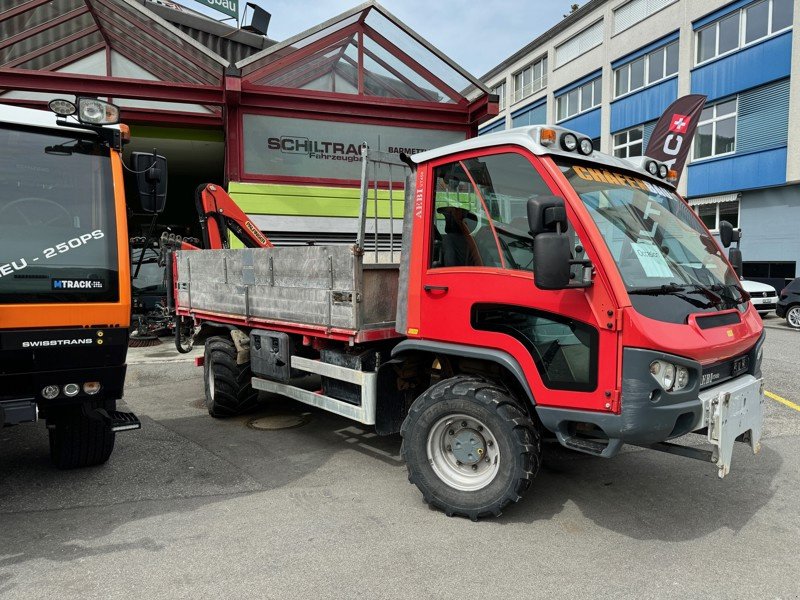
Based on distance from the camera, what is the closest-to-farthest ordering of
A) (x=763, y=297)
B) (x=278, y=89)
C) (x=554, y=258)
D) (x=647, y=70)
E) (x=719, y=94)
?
1. (x=554, y=258)
2. (x=278, y=89)
3. (x=763, y=297)
4. (x=719, y=94)
5. (x=647, y=70)

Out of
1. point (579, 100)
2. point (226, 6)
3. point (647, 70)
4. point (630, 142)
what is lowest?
point (630, 142)

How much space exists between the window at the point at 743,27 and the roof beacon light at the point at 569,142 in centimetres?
1894

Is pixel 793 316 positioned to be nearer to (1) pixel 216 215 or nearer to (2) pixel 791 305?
(2) pixel 791 305

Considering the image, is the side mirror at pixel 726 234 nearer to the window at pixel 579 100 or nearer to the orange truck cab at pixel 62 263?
the orange truck cab at pixel 62 263

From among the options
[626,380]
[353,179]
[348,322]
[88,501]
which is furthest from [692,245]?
[353,179]

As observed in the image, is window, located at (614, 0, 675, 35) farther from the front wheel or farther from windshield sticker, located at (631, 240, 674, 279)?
windshield sticker, located at (631, 240, 674, 279)

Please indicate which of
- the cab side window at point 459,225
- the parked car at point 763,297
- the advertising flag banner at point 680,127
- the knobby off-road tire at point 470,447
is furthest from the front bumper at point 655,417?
the parked car at point 763,297

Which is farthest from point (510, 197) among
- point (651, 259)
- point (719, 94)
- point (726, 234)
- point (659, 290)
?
point (719, 94)

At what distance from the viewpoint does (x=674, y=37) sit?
22062 millimetres

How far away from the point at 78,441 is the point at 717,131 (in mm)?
22128

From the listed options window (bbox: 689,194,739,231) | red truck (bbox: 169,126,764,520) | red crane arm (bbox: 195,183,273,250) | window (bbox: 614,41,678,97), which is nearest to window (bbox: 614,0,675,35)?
window (bbox: 614,41,678,97)

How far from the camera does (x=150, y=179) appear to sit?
4.30 meters

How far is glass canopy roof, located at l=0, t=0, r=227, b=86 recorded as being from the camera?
11328 millimetres

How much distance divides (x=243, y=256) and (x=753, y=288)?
14223mm
